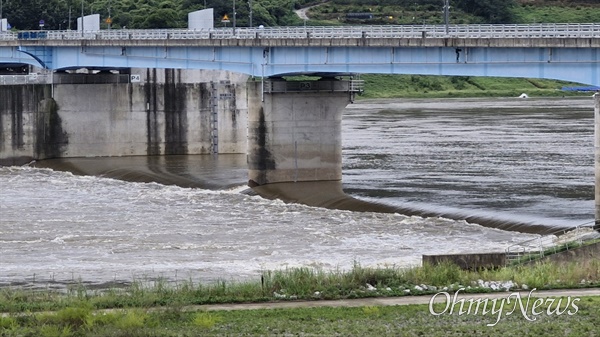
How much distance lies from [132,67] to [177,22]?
5572cm

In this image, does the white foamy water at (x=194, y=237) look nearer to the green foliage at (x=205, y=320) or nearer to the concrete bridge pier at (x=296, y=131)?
the concrete bridge pier at (x=296, y=131)

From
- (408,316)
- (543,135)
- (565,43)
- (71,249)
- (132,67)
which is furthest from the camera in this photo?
(543,135)

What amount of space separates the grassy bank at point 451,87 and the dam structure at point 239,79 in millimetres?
63559

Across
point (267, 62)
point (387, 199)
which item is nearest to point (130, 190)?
point (267, 62)

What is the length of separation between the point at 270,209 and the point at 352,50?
31.7 ft

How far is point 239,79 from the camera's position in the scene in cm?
9306

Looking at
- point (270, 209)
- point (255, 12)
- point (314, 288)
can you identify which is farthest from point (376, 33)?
point (255, 12)

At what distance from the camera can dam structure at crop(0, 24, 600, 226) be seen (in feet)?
193

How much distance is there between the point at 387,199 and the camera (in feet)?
210

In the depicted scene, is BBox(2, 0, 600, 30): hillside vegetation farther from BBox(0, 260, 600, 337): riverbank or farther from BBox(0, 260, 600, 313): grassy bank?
BBox(0, 260, 600, 337): riverbank

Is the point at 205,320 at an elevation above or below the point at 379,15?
below

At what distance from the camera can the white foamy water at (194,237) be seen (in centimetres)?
4509

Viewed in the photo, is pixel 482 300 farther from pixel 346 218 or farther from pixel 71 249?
pixel 346 218

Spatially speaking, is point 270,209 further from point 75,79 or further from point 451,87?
point 451,87
